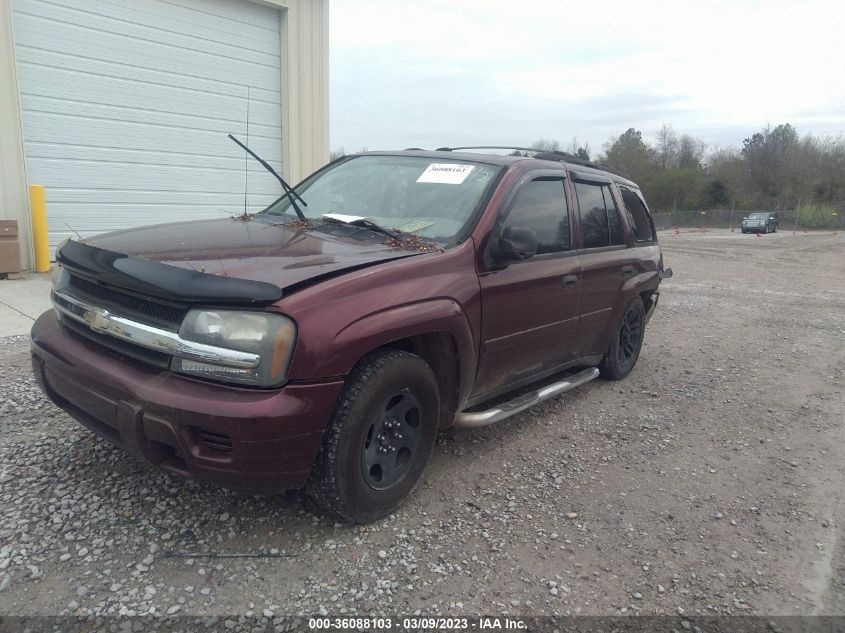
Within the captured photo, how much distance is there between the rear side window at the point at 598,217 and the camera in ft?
14.6

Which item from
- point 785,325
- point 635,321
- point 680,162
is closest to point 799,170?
point 680,162

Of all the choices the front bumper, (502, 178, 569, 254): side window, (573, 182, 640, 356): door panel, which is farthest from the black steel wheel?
(573, 182, 640, 356): door panel

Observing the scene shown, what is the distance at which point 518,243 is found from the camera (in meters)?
3.35

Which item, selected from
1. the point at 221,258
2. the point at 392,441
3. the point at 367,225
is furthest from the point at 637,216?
the point at 221,258

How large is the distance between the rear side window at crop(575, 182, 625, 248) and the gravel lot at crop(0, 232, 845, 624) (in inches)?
51.0

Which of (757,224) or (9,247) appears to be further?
(757,224)

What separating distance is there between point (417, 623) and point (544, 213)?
2.59m

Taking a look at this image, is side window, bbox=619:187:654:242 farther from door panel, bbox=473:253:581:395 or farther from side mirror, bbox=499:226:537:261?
side mirror, bbox=499:226:537:261

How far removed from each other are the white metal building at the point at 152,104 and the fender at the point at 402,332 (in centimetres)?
679

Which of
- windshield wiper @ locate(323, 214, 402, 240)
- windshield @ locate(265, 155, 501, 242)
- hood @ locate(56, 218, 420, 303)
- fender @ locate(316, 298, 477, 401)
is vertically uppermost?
windshield @ locate(265, 155, 501, 242)

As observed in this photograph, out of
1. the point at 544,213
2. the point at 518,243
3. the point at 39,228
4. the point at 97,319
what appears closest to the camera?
the point at 97,319

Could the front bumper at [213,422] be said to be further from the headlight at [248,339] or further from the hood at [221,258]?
the hood at [221,258]

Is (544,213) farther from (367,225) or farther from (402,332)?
(402,332)

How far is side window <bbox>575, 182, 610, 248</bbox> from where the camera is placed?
4.45 m
